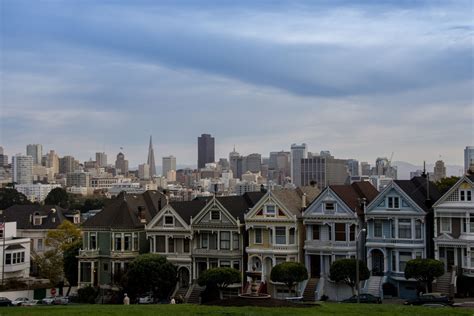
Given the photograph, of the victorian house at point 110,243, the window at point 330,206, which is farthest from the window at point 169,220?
the window at point 330,206

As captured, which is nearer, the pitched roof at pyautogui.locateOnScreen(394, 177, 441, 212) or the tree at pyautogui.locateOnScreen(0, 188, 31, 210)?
the pitched roof at pyautogui.locateOnScreen(394, 177, 441, 212)

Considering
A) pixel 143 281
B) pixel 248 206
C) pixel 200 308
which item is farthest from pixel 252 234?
pixel 200 308

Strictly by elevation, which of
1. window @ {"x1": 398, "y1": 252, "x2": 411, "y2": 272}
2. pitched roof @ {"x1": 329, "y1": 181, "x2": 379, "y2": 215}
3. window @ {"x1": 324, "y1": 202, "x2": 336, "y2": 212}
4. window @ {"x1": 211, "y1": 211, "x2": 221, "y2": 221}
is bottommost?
window @ {"x1": 398, "y1": 252, "x2": 411, "y2": 272}

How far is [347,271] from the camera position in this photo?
185ft

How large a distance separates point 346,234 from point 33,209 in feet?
159

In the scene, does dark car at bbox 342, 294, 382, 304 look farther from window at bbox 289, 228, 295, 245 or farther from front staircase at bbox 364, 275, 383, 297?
window at bbox 289, 228, 295, 245

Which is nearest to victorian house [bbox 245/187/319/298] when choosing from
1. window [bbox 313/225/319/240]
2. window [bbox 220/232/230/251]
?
window [bbox 313/225/319/240]

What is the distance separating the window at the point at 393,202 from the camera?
5822cm

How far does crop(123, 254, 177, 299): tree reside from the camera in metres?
61.0

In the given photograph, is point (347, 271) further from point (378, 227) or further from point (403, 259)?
point (378, 227)

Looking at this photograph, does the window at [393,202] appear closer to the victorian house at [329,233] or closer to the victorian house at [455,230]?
the victorian house at [329,233]

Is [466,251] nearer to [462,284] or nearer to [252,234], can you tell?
[462,284]

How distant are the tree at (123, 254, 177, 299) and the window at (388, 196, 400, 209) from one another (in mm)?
17428

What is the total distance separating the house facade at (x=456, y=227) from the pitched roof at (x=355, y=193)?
250 inches
